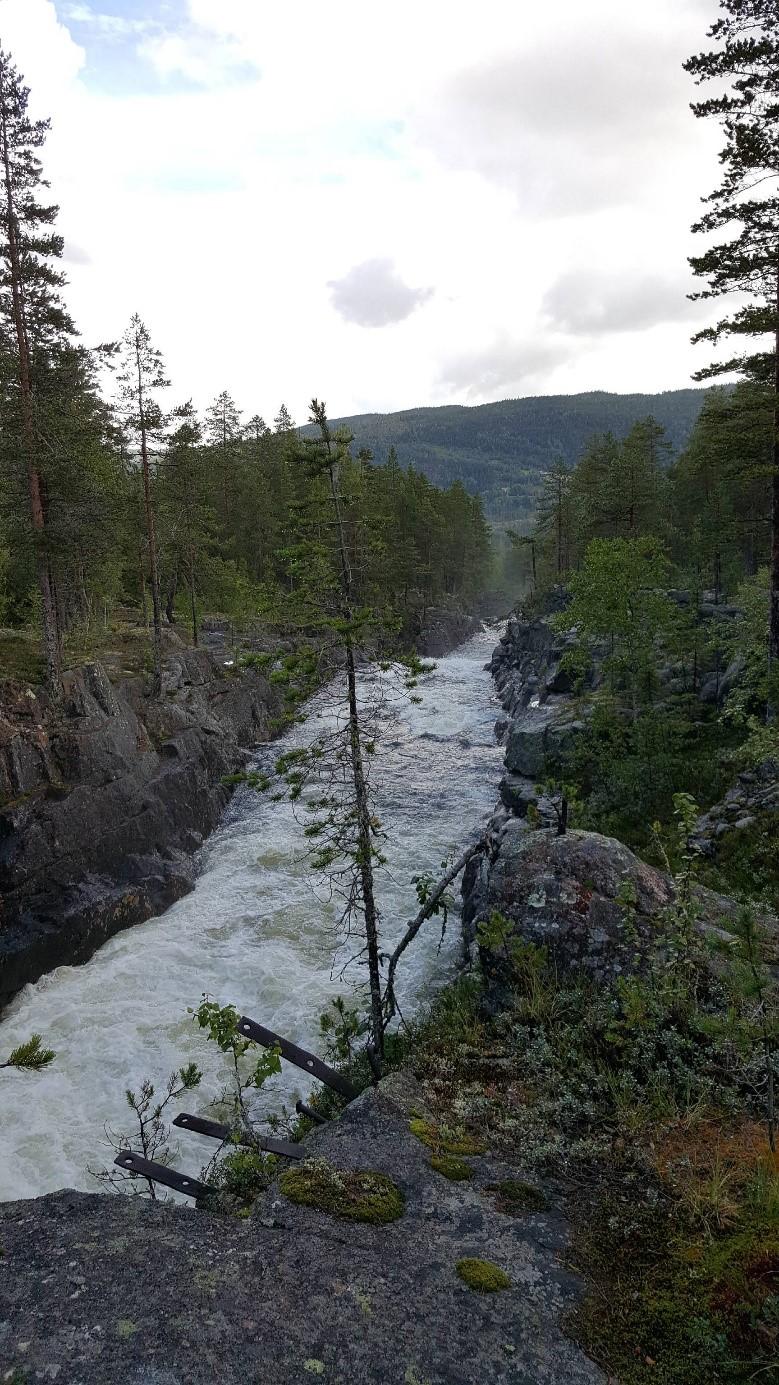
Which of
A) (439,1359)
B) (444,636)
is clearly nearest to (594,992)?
(439,1359)

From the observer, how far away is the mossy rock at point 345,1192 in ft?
18.1

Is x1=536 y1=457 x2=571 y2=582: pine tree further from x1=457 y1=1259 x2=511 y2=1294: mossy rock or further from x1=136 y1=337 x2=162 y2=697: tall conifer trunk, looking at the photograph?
x1=457 y1=1259 x2=511 y2=1294: mossy rock

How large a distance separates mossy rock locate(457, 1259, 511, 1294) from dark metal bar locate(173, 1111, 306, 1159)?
2039 millimetres

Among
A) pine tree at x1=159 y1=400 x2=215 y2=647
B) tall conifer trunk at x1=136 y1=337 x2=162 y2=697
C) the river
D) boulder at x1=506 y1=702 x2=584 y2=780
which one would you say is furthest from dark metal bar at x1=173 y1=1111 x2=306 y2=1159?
pine tree at x1=159 y1=400 x2=215 y2=647

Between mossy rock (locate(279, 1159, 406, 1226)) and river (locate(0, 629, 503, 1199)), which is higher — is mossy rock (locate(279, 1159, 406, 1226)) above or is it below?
above

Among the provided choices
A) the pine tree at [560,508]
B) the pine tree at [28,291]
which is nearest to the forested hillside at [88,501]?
the pine tree at [28,291]

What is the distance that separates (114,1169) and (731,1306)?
30.6 ft

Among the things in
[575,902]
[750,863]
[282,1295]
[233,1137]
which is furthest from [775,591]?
[282,1295]

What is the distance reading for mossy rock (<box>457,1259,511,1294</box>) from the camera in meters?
4.74

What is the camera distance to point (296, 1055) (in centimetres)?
813

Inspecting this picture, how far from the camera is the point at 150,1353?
407cm

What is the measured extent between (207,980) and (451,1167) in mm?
10542

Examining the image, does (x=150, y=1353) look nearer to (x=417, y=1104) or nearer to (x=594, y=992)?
(x=417, y=1104)

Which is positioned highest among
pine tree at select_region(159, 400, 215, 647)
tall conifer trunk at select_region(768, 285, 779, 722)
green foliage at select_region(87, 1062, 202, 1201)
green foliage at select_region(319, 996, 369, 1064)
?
pine tree at select_region(159, 400, 215, 647)
